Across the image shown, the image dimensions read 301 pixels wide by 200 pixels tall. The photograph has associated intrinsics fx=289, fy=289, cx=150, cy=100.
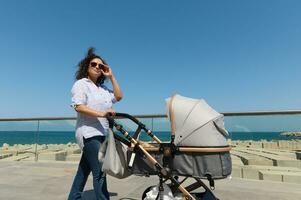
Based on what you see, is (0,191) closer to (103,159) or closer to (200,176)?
(103,159)

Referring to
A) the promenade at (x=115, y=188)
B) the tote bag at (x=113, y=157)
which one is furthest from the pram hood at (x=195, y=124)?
the promenade at (x=115, y=188)

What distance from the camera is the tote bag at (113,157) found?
253cm

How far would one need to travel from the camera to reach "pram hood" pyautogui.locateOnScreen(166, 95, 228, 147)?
244 cm

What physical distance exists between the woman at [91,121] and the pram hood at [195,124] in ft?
1.88

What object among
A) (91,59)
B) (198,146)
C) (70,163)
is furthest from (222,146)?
(70,163)

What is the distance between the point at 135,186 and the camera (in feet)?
14.0

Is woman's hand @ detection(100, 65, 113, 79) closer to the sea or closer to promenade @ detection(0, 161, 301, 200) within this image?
the sea

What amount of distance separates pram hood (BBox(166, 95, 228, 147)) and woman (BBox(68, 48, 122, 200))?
0.57 m

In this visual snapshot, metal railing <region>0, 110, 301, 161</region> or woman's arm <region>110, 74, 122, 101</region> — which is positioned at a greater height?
woman's arm <region>110, 74, 122, 101</region>

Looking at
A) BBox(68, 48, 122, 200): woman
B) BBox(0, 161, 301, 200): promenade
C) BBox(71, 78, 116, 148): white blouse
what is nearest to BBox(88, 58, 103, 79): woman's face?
BBox(68, 48, 122, 200): woman

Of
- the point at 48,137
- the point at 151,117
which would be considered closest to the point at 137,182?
the point at 151,117

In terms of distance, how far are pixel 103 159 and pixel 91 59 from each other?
1.07m

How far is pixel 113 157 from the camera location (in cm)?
255

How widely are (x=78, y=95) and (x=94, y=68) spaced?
41 cm
